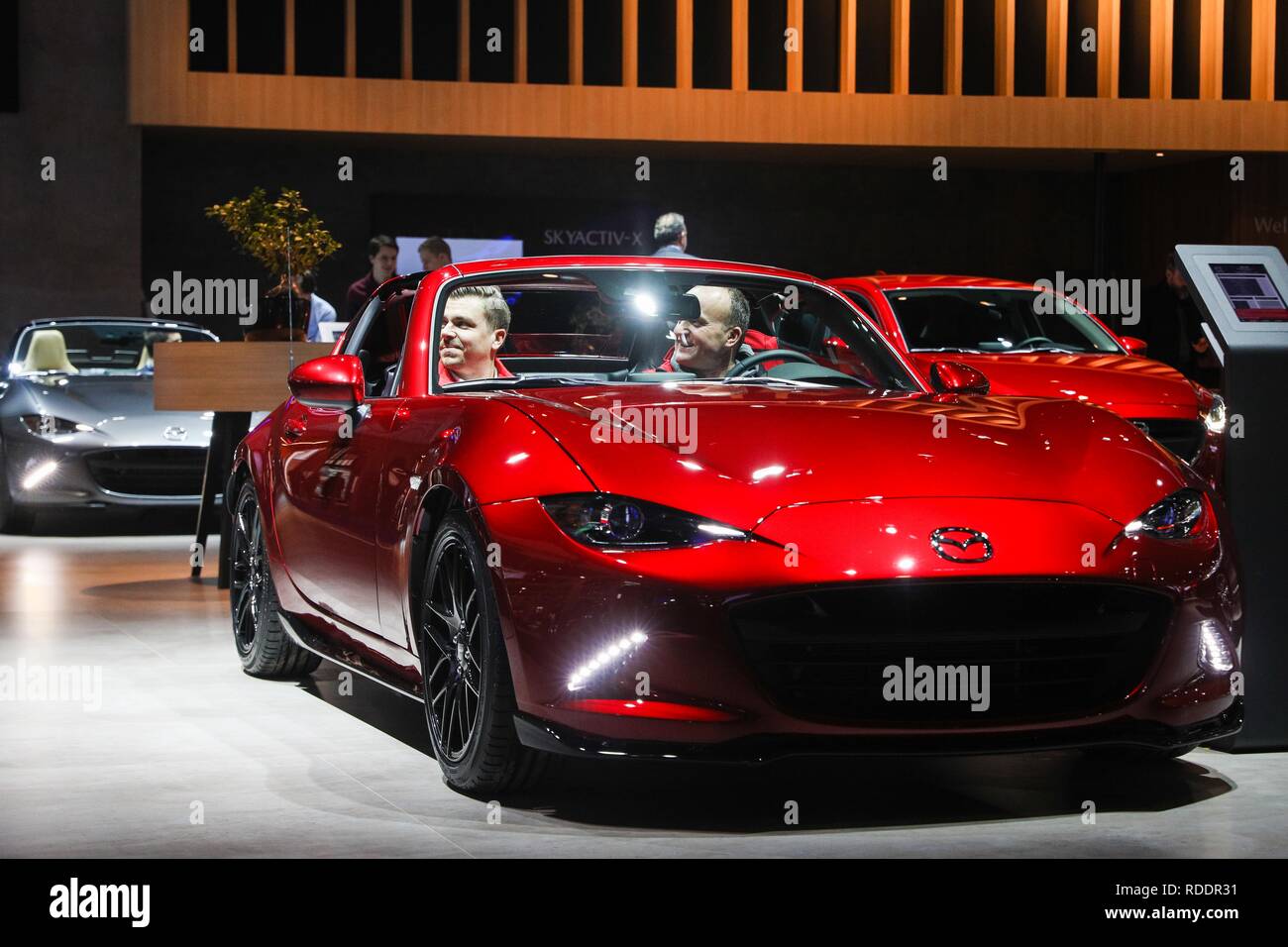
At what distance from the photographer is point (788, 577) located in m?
4.01

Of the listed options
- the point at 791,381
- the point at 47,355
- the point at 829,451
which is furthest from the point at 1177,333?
the point at 829,451

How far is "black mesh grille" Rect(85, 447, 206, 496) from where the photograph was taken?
11781 mm

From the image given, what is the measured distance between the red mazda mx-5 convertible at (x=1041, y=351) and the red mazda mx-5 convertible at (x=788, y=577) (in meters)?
3.66

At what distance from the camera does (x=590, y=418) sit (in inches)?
177

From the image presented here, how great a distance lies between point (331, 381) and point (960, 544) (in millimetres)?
2088

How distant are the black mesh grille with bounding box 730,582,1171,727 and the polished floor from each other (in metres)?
0.30

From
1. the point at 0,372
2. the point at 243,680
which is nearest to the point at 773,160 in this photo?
the point at 0,372

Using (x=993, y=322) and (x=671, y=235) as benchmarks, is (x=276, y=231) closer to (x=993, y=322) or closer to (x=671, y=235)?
(x=671, y=235)

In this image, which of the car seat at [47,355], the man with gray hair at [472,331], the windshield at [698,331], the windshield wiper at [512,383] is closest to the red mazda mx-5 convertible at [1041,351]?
the windshield at [698,331]

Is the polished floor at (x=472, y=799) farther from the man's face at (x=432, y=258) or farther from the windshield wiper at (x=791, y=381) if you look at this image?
the man's face at (x=432, y=258)

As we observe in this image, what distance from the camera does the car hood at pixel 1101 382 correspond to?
28.8 ft

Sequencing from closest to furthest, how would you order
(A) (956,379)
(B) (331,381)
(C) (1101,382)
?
1. (A) (956,379)
2. (B) (331,381)
3. (C) (1101,382)

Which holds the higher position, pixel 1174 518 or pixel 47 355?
pixel 47 355

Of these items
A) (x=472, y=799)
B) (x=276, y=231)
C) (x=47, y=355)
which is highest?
(x=276, y=231)
